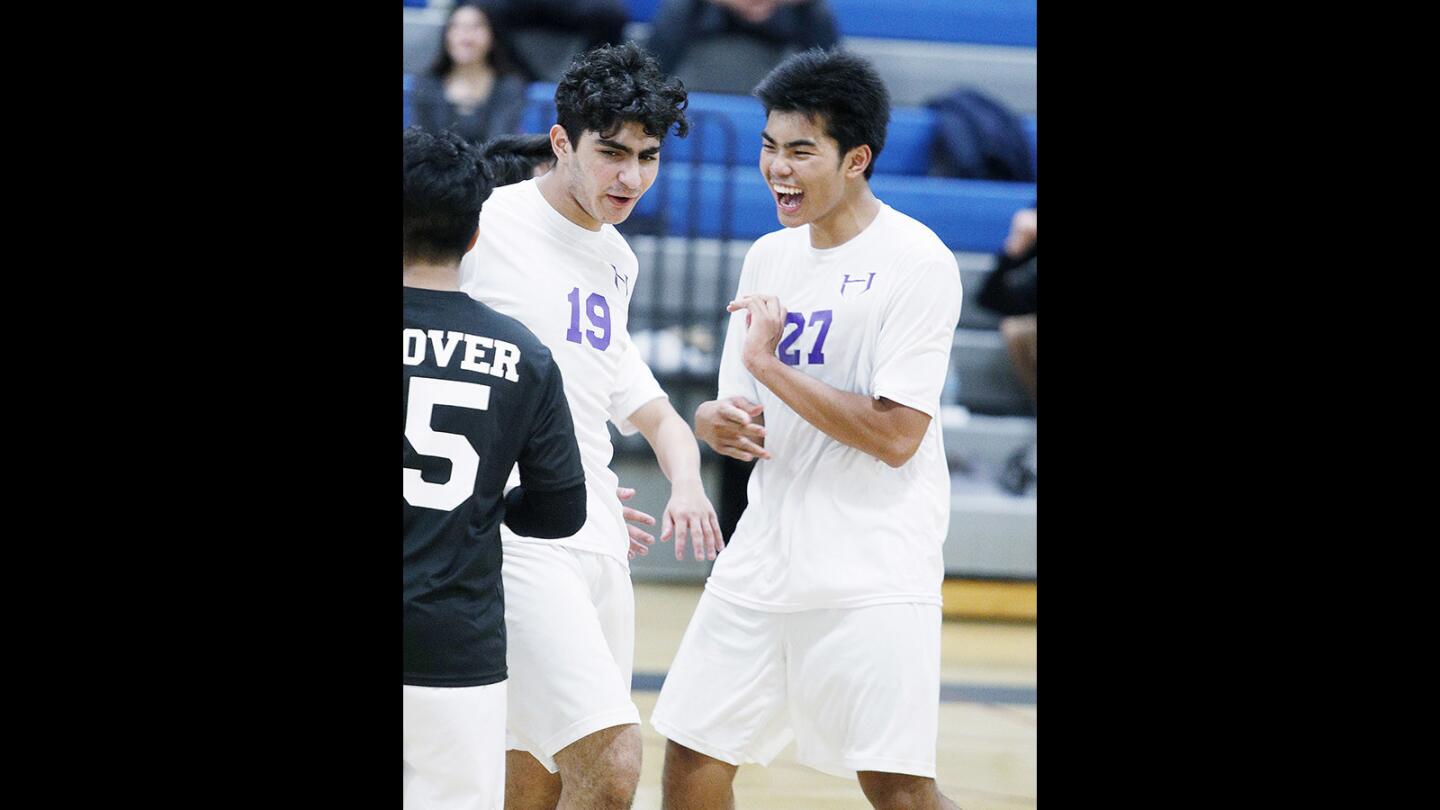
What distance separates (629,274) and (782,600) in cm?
76

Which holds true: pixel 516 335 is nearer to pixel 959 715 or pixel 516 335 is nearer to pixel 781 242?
pixel 781 242

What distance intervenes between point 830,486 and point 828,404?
0.23 meters

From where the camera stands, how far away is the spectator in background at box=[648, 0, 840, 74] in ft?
22.3

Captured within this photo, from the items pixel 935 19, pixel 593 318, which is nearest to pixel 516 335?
pixel 593 318

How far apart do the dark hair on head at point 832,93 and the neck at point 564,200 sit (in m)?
0.44

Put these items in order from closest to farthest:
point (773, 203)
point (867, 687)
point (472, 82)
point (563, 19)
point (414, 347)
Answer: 1. point (414, 347)
2. point (867, 687)
3. point (472, 82)
4. point (563, 19)
5. point (773, 203)

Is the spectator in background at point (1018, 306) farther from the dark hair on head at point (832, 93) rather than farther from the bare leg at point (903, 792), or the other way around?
the bare leg at point (903, 792)

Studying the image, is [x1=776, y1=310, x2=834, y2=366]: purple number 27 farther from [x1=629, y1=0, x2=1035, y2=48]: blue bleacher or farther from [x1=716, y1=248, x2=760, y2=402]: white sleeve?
[x1=629, y1=0, x2=1035, y2=48]: blue bleacher

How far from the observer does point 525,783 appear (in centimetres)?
311

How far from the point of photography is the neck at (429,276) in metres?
2.59

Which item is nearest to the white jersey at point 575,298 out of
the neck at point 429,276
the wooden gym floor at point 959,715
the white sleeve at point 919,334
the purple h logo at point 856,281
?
the neck at point 429,276

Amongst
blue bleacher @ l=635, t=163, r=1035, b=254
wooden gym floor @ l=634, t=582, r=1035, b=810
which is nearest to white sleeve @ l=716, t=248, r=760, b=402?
wooden gym floor @ l=634, t=582, r=1035, b=810

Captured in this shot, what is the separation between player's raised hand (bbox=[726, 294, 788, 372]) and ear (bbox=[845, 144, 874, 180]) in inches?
12.3
